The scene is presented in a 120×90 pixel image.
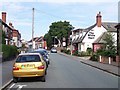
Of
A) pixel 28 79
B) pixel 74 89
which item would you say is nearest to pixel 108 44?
pixel 28 79

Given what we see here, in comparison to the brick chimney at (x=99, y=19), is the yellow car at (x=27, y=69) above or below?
below

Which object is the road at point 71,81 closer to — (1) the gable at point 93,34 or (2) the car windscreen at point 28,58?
(2) the car windscreen at point 28,58

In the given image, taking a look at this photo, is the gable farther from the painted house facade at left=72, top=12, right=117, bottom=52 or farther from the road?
the road

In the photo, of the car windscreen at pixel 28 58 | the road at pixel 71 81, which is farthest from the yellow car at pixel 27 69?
the road at pixel 71 81

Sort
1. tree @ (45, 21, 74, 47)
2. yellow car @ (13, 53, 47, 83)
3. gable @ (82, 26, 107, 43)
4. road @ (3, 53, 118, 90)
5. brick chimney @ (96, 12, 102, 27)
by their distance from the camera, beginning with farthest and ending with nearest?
1. tree @ (45, 21, 74, 47)
2. gable @ (82, 26, 107, 43)
3. brick chimney @ (96, 12, 102, 27)
4. yellow car @ (13, 53, 47, 83)
5. road @ (3, 53, 118, 90)

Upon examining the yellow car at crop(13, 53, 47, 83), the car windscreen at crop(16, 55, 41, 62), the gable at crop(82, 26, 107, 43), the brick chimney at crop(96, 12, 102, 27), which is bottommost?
the yellow car at crop(13, 53, 47, 83)

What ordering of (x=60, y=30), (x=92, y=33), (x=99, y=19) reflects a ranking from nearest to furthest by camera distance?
(x=99, y=19)
(x=92, y=33)
(x=60, y=30)

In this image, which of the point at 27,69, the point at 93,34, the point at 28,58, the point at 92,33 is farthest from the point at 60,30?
the point at 27,69

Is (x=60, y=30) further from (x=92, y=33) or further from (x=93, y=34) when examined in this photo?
(x=93, y=34)

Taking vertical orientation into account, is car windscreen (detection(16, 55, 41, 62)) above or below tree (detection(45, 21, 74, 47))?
below

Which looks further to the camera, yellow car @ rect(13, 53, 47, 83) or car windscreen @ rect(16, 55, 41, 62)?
car windscreen @ rect(16, 55, 41, 62)

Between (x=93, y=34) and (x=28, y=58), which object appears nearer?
(x=28, y=58)

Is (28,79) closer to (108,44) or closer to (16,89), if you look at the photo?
(16,89)

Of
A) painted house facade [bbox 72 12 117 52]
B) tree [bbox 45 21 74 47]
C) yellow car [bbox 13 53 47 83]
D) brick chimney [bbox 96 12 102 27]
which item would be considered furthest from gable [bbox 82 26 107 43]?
yellow car [bbox 13 53 47 83]
